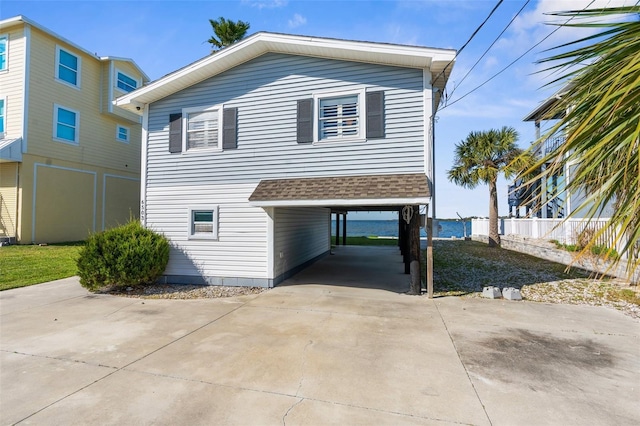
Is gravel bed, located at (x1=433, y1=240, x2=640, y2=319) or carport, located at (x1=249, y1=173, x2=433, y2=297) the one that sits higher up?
carport, located at (x1=249, y1=173, x2=433, y2=297)

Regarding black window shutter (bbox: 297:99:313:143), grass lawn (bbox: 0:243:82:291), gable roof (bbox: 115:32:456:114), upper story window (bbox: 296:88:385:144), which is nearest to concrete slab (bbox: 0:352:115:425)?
grass lawn (bbox: 0:243:82:291)

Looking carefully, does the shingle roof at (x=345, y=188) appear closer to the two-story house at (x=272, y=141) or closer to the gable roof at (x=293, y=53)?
the two-story house at (x=272, y=141)

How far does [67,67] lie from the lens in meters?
16.0

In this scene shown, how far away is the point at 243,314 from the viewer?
5906 mm

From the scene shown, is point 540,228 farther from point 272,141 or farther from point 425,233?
point 272,141

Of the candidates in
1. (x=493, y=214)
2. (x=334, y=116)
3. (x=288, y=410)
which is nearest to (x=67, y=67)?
(x=334, y=116)

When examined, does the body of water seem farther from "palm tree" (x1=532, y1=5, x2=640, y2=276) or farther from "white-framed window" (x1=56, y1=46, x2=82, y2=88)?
"white-framed window" (x1=56, y1=46, x2=82, y2=88)

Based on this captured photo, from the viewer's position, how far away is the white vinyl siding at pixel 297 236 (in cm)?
859

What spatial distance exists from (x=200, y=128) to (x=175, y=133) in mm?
736

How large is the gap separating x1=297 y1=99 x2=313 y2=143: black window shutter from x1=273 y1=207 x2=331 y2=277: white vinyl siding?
202 centimetres

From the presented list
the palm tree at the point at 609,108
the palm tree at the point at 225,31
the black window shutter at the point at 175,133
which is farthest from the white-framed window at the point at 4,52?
the palm tree at the point at 609,108

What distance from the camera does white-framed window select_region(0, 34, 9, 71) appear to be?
14469mm

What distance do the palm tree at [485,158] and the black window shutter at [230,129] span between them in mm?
12154

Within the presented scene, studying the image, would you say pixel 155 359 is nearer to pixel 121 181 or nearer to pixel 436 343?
pixel 436 343
